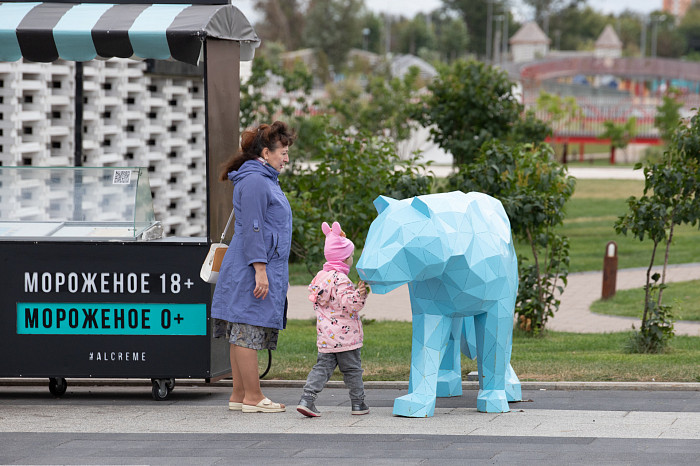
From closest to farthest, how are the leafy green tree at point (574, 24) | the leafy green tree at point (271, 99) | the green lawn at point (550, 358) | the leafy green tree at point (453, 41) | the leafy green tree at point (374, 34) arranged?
the green lawn at point (550, 358) → the leafy green tree at point (271, 99) → the leafy green tree at point (453, 41) → the leafy green tree at point (374, 34) → the leafy green tree at point (574, 24)

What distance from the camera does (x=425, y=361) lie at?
6.37 meters

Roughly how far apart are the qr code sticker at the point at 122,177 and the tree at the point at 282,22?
89744 millimetres

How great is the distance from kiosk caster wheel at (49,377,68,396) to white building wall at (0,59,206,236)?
653 cm

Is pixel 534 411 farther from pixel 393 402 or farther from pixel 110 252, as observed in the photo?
pixel 110 252

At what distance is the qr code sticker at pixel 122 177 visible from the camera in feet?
24.0

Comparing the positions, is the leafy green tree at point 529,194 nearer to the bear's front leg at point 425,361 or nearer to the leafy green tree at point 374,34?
the bear's front leg at point 425,361

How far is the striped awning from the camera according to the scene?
23.3 feet

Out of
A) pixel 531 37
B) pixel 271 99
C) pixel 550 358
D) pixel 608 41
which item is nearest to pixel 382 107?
pixel 271 99

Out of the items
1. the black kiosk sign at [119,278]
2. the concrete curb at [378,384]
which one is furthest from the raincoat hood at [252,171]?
the concrete curb at [378,384]

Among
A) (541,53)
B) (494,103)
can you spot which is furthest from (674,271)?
(541,53)

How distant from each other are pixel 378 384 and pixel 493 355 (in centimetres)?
133

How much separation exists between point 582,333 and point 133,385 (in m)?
5.58

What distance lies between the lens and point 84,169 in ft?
24.0

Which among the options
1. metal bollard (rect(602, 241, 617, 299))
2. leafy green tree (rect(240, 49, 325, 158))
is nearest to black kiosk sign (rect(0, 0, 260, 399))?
metal bollard (rect(602, 241, 617, 299))
